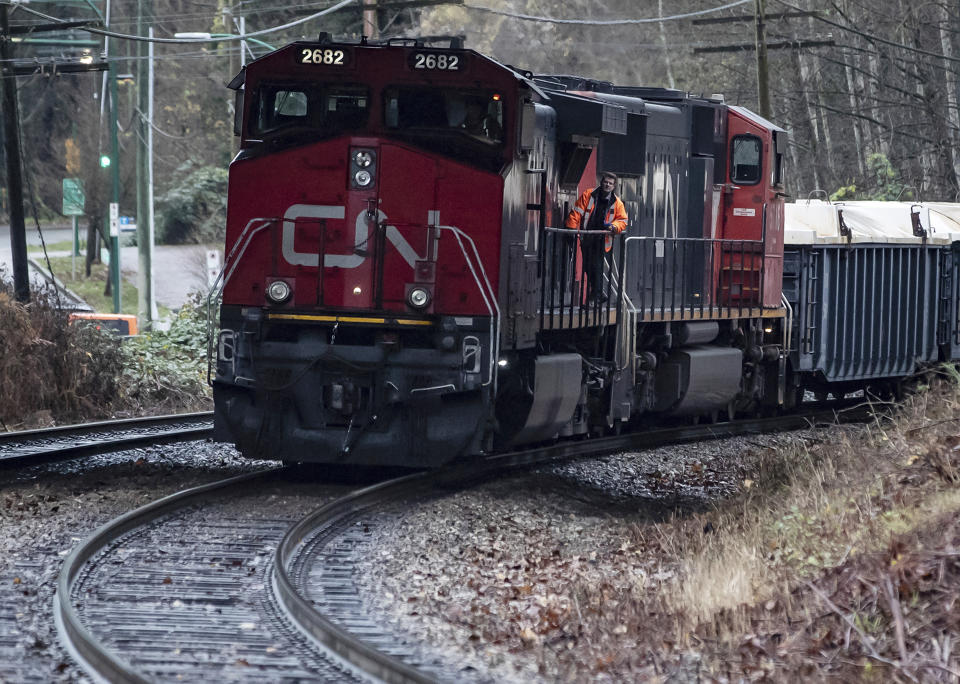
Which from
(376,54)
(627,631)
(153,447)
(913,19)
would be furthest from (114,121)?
(627,631)

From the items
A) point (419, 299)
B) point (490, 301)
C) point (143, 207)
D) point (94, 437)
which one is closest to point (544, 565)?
point (490, 301)

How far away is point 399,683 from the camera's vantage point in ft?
19.1

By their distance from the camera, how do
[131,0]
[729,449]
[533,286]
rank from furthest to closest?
1. [131,0]
2. [729,449]
3. [533,286]

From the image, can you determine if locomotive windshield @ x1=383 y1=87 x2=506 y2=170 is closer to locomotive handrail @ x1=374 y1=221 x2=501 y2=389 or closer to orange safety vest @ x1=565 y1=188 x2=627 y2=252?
locomotive handrail @ x1=374 y1=221 x2=501 y2=389

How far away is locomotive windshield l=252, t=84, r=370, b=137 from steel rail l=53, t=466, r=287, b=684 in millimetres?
2830

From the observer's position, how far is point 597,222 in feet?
40.9

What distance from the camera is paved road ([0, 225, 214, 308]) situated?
43406 millimetres

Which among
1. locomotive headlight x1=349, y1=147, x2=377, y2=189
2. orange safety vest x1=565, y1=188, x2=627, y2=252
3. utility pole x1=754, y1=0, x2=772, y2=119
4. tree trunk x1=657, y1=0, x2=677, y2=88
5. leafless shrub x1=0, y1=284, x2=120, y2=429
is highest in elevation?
tree trunk x1=657, y1=0, x2=677, y2=88

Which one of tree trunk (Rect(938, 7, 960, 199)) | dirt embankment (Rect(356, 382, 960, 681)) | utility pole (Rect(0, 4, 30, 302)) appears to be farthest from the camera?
tree trunk (Rect(938, 7, 960, 199))

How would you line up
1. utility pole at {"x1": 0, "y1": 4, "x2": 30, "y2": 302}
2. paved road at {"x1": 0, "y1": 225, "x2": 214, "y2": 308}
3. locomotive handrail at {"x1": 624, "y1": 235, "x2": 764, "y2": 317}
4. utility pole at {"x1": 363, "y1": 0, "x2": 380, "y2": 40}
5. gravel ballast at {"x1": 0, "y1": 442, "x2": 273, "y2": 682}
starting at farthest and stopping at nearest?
paved road at {"x1": 0, "y1": 225, "x2": 214, "y2": 308} < utility pole at {"x1": 363, "y1": 0, "x2": 380, "y2": 40} < utility pole at {"x1": 0, "y1": 4, "x2": 30, "y2": 302} < locomotive handrail at {"x1": 624, "y1": 235, "x2": 764, "y2": 317} < gravel ballast at {"x1": 0, "y1": 442, "x2": 273, "y2": 682}

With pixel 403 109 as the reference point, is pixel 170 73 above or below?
above

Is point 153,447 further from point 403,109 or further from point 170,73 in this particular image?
point 170,73

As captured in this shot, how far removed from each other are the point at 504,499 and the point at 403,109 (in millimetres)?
3210

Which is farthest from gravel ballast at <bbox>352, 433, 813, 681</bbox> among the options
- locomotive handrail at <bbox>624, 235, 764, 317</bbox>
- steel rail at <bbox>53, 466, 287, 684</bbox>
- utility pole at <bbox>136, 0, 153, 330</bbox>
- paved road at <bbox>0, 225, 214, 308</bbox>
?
paved road at <bbox>0, 225, 214, 308</bbox>
